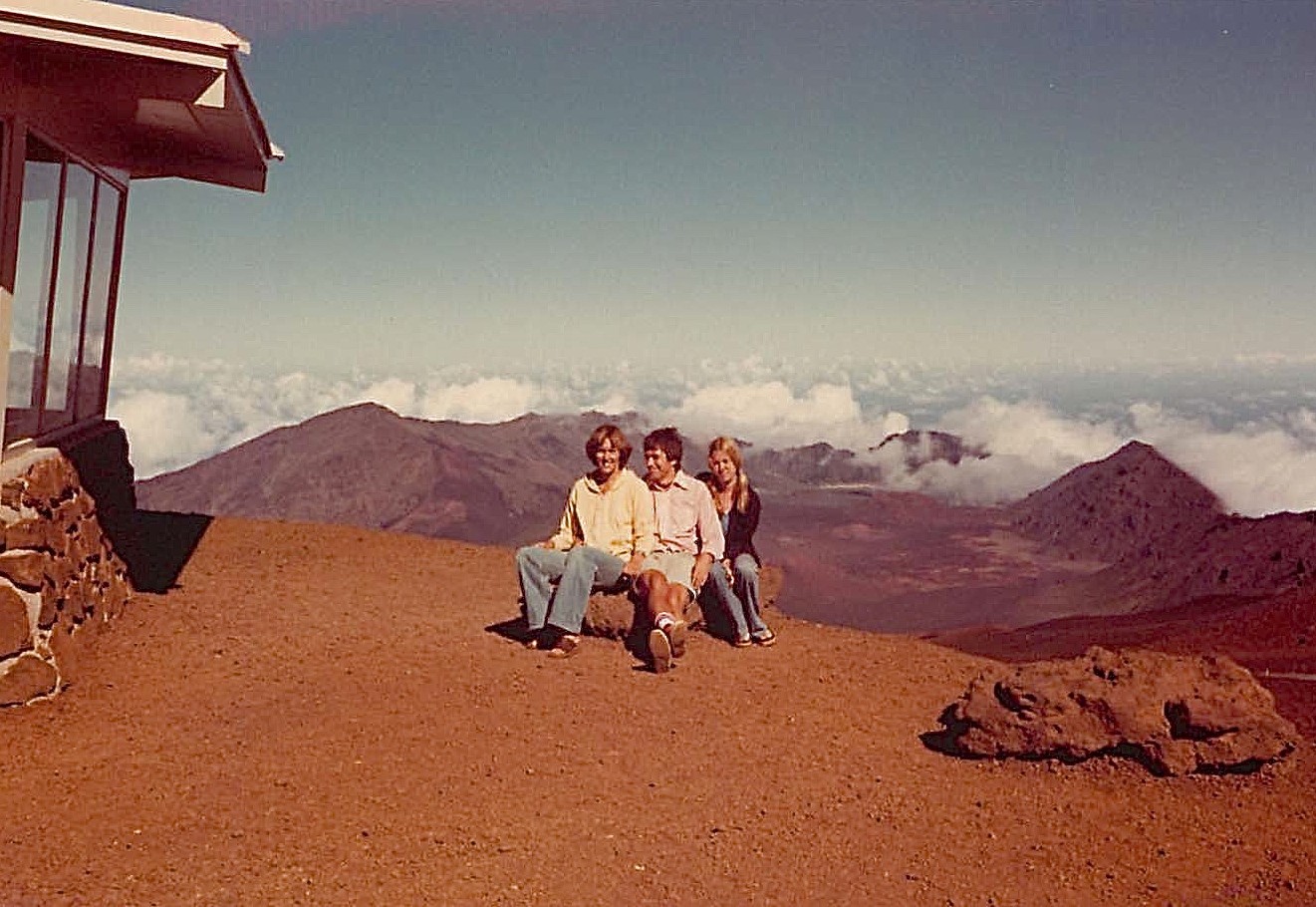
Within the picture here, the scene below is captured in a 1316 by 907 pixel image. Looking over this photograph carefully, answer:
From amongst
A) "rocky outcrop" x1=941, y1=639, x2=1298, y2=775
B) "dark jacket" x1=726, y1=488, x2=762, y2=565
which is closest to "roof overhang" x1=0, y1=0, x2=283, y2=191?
"dark jacket" x1=726, y1=488, x2=762, y2=565

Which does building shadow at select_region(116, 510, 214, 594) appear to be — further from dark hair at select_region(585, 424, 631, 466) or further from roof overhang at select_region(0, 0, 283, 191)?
dark hair at select_region(585, 424, 631, 466)

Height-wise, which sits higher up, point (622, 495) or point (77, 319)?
point (77, 319)

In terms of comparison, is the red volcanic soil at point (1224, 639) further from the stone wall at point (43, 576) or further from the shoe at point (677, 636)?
the stone wall at point (43, 576)

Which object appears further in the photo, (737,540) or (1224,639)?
(1224,639)

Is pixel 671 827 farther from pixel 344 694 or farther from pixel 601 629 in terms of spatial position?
pixel 601 629

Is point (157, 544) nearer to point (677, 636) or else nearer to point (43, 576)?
point (43, 576)

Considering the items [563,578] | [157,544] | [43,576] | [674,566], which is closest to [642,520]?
[674,566]

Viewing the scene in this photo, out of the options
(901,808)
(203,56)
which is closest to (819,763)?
(901,808)
